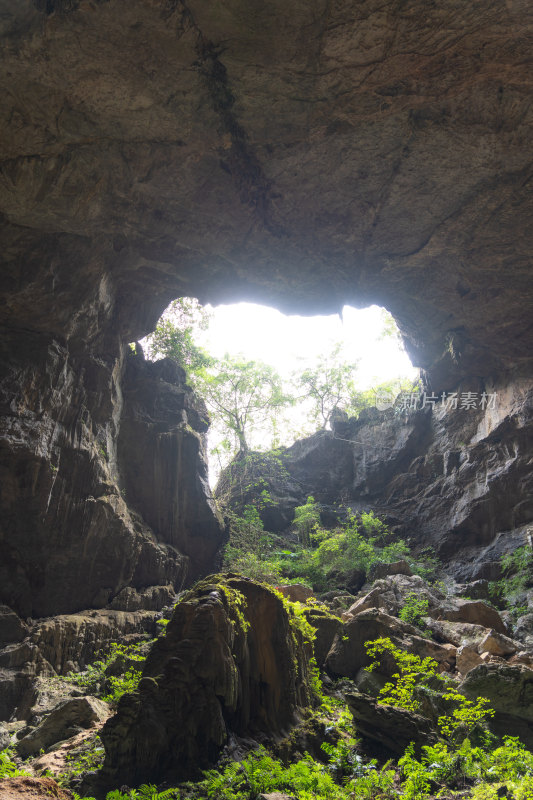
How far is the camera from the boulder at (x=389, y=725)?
4.79 meters

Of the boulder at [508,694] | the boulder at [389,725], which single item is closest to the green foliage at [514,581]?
the boulder at [508,694]

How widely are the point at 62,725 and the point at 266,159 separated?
10247 millimetres

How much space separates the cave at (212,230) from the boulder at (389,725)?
6368mm

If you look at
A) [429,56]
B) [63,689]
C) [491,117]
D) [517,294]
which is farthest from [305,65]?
[63,689]

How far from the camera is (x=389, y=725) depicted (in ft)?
16.1

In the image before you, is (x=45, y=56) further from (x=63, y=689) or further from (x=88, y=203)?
(x=63, y=689)

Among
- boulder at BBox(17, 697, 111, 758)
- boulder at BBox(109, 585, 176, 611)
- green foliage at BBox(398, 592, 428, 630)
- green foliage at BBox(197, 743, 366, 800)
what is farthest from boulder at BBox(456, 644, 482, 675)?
boulder at BBox(109, 585, 176, 611)

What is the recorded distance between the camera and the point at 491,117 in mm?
9750

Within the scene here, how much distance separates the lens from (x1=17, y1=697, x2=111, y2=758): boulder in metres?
5.22

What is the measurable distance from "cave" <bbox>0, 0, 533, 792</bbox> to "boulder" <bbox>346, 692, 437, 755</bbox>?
637 centimetres

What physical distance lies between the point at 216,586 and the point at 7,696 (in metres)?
5.38

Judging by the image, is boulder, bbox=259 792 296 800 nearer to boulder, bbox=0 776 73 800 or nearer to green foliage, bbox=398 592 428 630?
boulder, bbox=0 776 73 800

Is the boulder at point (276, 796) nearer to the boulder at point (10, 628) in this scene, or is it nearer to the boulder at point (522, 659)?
the boulder at point (522, 659)

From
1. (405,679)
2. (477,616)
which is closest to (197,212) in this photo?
(405,679)
